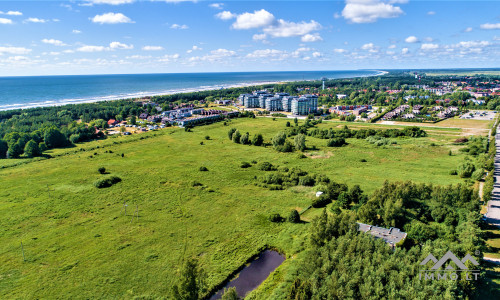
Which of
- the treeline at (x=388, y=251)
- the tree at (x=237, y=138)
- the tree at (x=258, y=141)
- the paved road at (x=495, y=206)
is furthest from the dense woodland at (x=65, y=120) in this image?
the paved road at (x=495, y=206)

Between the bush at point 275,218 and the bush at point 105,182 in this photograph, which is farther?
the bush at point 105,182

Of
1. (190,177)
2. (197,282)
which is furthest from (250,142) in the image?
(197,282)

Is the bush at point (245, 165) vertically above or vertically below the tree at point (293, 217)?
above

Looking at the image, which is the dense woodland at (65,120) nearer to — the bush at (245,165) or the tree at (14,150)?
the tree at (14,150)

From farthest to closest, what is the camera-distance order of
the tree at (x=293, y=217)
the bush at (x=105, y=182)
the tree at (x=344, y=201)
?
the bush at (x=105, y=182), the tree at (x=344, y=201), the tree at (x=293, y=217)

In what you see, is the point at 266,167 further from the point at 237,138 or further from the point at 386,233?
the point at 386,233

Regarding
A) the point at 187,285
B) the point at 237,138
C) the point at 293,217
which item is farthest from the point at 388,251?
the point at 237,138

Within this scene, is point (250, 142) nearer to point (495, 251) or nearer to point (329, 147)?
point (329, 147)
